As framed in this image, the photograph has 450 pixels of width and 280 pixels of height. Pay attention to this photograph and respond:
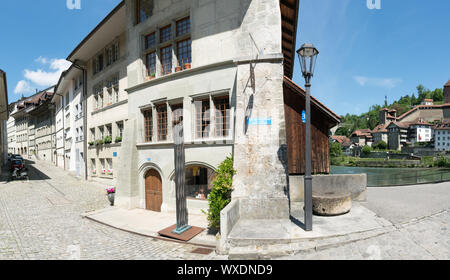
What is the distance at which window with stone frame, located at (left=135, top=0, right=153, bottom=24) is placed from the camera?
11336mm

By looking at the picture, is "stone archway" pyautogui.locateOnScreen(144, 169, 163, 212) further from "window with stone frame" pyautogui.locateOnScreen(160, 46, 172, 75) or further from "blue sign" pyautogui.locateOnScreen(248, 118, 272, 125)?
"blue sign" pyautogui.locateOnScreen(248, 118, 272, 125)

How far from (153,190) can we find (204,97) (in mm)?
5439

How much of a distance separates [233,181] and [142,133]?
21.6ft

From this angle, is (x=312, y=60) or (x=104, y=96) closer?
(x=312, y=60)

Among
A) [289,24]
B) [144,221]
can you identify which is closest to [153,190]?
[144,221]

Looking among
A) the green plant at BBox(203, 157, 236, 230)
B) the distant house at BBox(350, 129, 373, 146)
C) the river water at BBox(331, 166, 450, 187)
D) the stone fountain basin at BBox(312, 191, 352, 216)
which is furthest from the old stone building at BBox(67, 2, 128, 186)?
the distant house at BBox(350, 129, 373, 146)

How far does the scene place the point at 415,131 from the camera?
266 feet

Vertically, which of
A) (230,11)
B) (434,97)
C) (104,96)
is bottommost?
(104,96)

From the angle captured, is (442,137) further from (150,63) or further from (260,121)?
(150,63)

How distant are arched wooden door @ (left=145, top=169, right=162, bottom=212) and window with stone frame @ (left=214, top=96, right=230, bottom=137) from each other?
4.23 m

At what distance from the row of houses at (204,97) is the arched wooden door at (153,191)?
0.05 meters

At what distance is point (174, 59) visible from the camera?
10227 mm
